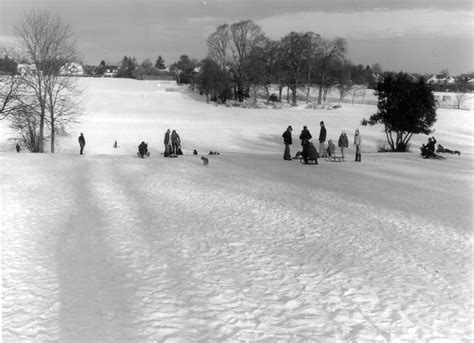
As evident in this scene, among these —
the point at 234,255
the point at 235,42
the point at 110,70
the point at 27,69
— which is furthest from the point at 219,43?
the point at 110,70

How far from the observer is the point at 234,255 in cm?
761

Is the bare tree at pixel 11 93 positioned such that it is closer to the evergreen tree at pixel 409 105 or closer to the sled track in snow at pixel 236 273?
the sled track in snow at pixel 236 273

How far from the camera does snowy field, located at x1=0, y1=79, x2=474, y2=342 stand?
212 inches

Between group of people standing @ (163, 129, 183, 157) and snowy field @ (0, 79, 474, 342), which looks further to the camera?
group of people standing @ (163, 129, 183, 157)

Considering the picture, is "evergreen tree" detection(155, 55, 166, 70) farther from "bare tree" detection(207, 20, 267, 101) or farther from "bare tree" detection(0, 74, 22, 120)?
"bare tree" detection(0, 74, 22, 120)

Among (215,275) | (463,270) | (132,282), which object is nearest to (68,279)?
(132,282)

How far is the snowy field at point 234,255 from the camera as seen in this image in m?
5.39

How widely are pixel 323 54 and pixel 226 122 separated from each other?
44778 mm

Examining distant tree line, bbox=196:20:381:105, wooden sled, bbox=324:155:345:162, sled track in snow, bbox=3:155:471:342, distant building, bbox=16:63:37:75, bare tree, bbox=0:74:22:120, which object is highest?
distant tree line, bbox=196:20:381:105

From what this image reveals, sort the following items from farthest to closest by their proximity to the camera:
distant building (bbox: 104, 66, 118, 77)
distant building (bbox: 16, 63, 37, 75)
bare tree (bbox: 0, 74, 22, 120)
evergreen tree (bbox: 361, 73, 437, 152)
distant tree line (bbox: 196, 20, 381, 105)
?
distant building (bbox: 104, 66, 118, 77) → distant tree line (bbox: 196, 20, 381, 105) → distant building (bbox: 16, 63, 37, 75) → evergreen tree (bbox: 361, 73, 437, 152) → bare tree (bbox: 0, 74, 22, 120)

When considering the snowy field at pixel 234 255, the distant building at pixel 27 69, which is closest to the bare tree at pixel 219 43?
the distant building at pixel 27 69

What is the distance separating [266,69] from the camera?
79.9m

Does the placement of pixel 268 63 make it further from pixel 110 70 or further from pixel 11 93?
pixel 110 70

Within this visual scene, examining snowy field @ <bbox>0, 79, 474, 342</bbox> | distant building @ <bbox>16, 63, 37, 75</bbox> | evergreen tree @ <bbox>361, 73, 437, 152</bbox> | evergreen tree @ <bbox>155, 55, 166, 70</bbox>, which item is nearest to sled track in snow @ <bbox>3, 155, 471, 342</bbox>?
snowy field @ <bbox>0, 79, 474, 342</bbox>
